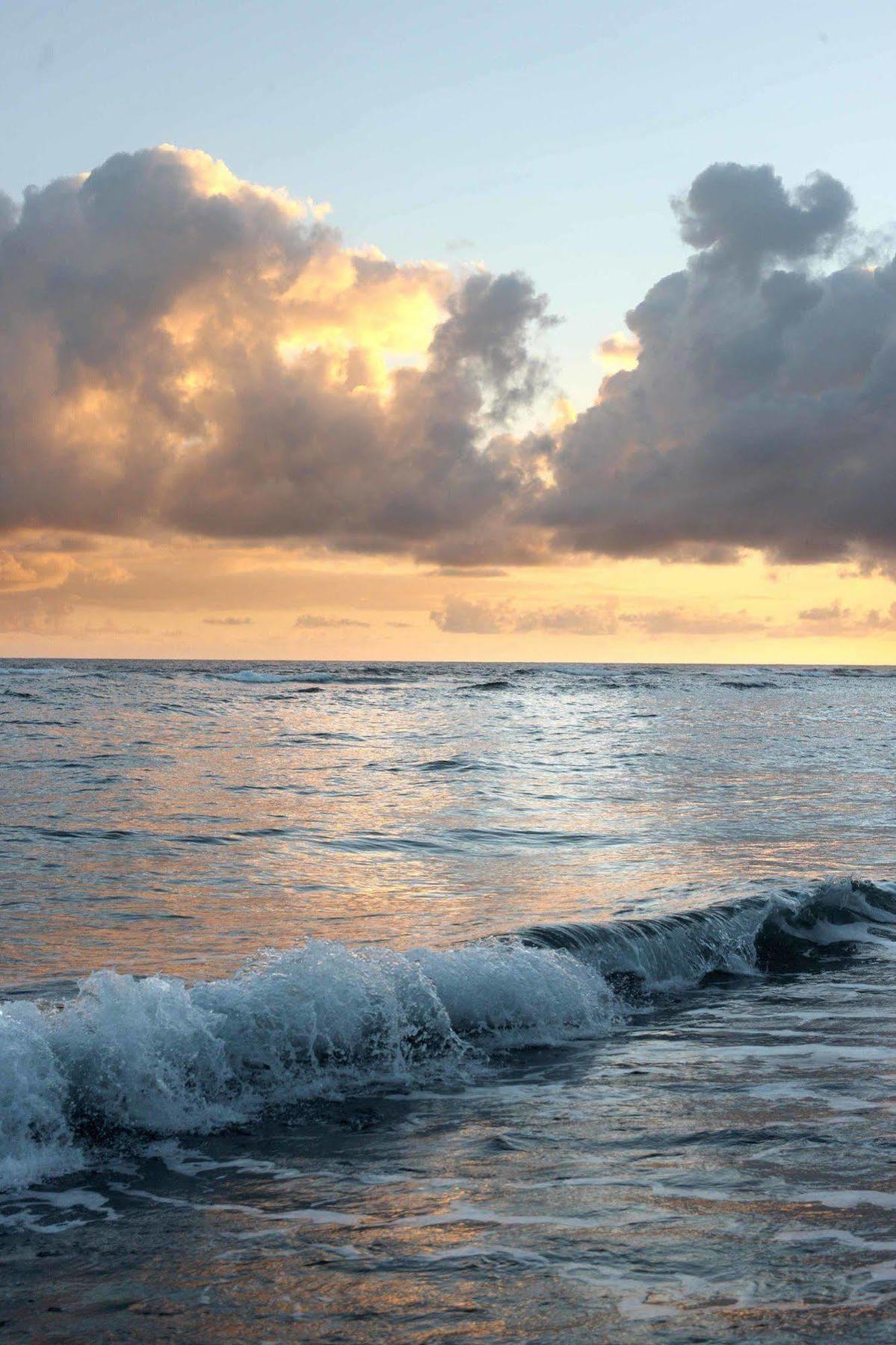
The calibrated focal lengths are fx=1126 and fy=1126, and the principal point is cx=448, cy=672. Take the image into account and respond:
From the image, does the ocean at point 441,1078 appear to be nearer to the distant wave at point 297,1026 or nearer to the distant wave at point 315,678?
the distant wave at point 297,1026

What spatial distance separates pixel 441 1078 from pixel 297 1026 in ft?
2.75

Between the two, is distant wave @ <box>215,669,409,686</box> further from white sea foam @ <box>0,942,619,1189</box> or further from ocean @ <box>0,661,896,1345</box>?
white sea foam @ <box>0,942,619,1189</box>

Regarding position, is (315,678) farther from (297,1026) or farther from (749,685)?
(297,1026)

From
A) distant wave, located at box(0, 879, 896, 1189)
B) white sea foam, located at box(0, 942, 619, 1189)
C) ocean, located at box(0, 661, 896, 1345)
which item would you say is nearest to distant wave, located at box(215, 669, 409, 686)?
ocean, located at box(0, 661, 896, 1345)

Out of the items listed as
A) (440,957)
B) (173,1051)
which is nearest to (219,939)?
(440,957)

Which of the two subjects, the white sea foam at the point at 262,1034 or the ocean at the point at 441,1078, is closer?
the ocean at the point at 441,1078

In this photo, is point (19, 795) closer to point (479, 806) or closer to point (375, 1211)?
point (479, 806)

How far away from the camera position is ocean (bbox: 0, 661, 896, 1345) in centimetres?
357

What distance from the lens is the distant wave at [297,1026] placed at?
5.19 metres

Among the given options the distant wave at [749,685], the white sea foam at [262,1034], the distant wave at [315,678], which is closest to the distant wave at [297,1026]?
the white sea foam at [262,1034]

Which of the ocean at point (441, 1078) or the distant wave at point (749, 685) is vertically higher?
the distant wave at point (749, 685)

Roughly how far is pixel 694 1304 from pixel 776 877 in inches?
324

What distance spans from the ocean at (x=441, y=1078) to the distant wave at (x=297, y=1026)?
0.02 metres

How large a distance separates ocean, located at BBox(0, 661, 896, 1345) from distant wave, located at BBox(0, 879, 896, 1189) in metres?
0.02
